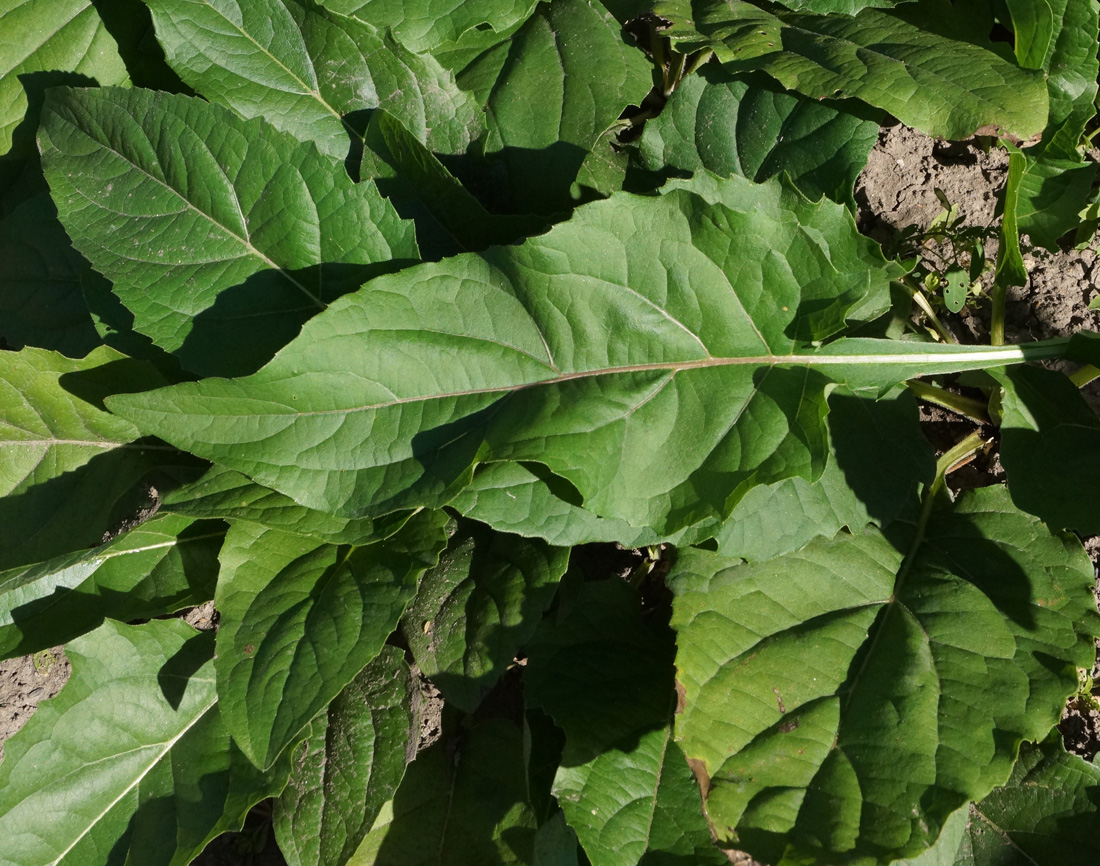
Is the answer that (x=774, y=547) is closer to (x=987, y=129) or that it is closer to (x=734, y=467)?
(x=734, y=467)

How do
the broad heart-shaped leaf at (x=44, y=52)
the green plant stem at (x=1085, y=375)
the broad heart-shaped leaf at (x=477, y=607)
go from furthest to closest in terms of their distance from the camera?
the broad heart-shaped leaf at (x=44, y=52)
the green plant stem at (x=1085, y=375)
the broad heart-shaped leaf at (x=477, y=607)

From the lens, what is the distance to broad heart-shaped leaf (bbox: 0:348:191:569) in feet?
6.81

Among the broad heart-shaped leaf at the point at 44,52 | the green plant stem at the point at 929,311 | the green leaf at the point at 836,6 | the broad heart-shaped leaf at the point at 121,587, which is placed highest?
the broad heart-shaped leaf at the point at 44,52

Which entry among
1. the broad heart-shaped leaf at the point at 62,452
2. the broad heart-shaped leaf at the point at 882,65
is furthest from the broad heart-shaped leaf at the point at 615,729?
the broad heart-shaped leaf at the point at 882,65

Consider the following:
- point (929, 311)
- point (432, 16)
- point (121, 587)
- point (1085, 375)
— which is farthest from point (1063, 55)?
point (121, 587)

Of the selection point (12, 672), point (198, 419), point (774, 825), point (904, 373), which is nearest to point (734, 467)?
point (904, 373)

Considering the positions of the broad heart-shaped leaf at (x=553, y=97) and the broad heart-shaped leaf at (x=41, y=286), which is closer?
the broad heart-shaped leaf at (x=553, y=97)

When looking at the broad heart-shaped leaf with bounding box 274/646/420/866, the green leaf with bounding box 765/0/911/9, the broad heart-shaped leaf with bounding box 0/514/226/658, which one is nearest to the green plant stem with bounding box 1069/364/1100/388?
the green leaf with bounding box 765/0/911/9

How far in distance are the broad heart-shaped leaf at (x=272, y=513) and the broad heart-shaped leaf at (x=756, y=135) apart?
1049 mm

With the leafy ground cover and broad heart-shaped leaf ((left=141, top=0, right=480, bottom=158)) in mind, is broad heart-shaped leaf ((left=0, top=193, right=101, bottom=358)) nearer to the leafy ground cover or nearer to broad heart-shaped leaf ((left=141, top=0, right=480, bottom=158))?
the leafy ground cover

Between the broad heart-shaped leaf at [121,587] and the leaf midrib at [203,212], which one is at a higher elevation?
the leaf midrib at [203,212]

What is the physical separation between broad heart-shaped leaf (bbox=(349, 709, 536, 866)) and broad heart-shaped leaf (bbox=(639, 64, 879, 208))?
1499mm

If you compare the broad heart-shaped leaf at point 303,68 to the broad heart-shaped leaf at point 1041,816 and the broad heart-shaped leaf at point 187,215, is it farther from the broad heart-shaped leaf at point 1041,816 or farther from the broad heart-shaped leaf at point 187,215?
the broad heart-shaped leaf at point 1041,816

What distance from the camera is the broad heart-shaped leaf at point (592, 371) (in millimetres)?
1576
